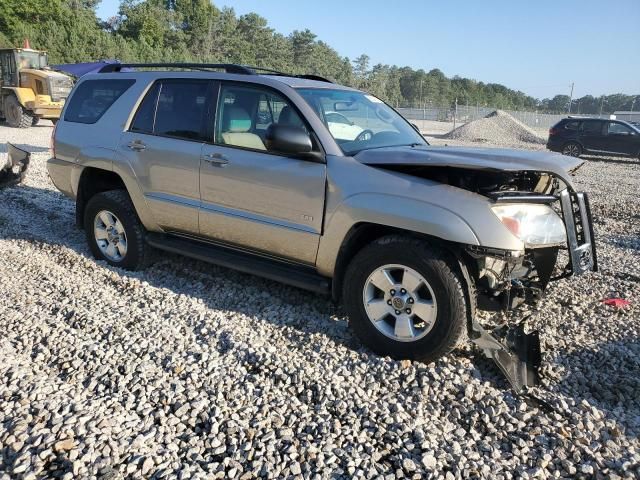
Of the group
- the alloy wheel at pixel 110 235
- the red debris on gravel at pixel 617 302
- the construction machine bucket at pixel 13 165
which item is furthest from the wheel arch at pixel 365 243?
the construction machine bucket at pixel 13 165

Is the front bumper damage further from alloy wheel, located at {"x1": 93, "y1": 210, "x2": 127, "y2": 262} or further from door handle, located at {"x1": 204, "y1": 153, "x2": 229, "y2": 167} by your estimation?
alloy wheel, located at {"x1": 93, "y1": 210, "x2": 127, "y2": 262}

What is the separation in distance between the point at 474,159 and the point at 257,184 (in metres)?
1.69

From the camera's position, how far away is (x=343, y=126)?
4.21 metres

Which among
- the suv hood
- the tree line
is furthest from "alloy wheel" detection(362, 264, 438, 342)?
the tree line

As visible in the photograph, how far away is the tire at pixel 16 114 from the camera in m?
19.9

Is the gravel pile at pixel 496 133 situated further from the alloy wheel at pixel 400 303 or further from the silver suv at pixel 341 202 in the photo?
the alloy wheel at pixel 400 303

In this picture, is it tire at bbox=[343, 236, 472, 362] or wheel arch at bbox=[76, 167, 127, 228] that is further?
wheel arch at bbox=[76, 167, 127, 228]

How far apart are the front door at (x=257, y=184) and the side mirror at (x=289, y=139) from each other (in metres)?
0.13

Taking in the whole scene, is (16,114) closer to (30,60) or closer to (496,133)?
(30,60)

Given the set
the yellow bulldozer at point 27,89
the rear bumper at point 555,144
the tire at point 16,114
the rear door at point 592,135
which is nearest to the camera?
the rear door at point 592,135

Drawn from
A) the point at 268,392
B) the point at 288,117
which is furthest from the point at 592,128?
the point at 268,392

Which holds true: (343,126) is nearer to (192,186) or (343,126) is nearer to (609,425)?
(192,186)

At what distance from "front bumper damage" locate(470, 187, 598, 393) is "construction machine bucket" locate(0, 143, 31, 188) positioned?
8.13 m

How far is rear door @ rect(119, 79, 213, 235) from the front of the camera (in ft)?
15.2
